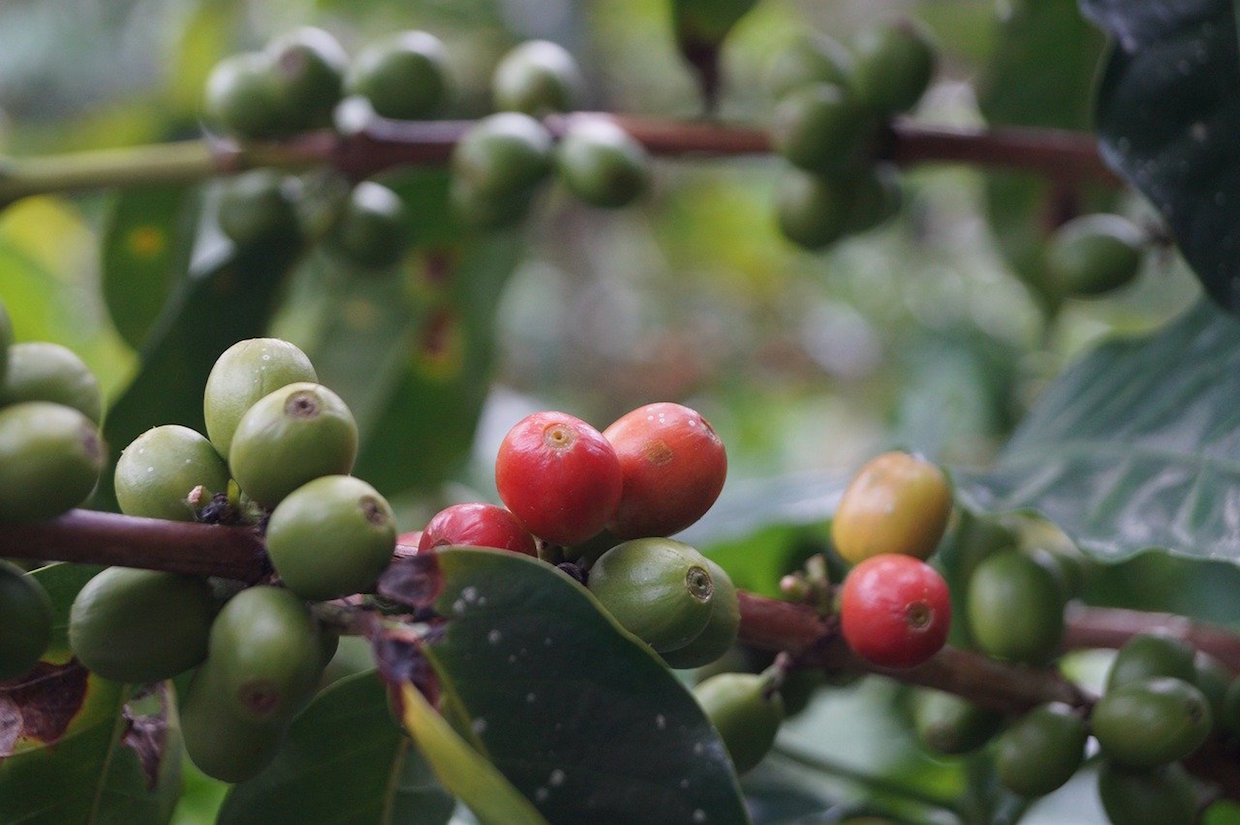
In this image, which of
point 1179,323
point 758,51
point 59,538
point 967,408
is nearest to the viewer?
point 59,538

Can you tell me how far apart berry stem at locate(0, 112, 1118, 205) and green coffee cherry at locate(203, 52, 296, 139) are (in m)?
0.06

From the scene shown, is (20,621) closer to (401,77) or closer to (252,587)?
(252,587)

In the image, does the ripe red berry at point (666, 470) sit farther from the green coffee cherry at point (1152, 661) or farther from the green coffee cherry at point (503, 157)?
the green coffee cherry at point (503, 157)

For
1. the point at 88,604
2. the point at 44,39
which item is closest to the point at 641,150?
the point at 88,604

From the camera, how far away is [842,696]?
2111 millimetres

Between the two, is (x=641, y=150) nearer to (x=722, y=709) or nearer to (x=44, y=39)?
(x=722, y=709)

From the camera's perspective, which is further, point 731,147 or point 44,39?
point 44,39

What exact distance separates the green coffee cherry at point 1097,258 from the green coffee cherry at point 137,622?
143cm

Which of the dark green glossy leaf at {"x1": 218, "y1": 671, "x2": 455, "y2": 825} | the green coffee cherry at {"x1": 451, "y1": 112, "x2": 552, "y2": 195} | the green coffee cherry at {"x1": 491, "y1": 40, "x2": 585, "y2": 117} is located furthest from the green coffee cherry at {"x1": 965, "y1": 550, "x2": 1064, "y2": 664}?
the green coffee cherry at {"x1": 491, "y1": 40, "x2": 585, "y2": 117}

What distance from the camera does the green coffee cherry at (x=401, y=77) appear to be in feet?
5.67

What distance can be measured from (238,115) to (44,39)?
253 cm

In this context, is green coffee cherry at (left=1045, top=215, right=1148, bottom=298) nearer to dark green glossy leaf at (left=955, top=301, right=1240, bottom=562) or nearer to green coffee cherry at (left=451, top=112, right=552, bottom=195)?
dark green glossy leaf at (left=955, top=301, right=1240, bottom=562)

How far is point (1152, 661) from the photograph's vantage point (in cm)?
111

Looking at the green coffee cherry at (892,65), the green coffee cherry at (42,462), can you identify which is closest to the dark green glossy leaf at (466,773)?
the green coffee cherry at (42,462)
